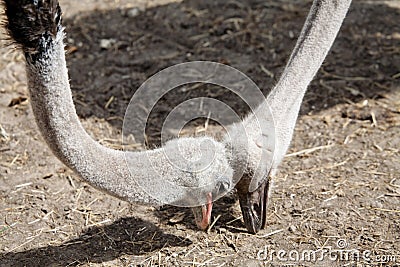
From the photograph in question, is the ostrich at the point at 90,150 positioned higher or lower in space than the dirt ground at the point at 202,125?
higher

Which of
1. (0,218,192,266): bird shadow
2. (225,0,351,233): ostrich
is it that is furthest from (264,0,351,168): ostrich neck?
(0,218,192,266): bird shadow

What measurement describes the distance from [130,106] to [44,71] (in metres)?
1.82

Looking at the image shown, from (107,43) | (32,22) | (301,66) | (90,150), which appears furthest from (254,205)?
(107,43)

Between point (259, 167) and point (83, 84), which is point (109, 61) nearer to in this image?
point (83, 84)


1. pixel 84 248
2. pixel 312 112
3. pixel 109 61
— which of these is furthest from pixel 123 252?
pixel 109 61

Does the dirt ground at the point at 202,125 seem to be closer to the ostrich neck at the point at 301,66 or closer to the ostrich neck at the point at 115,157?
the ostrich neck at the point at 115,157

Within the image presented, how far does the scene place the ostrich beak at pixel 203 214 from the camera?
2.77 metres

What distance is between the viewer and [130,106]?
13.4ft

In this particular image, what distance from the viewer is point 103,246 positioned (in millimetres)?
2963

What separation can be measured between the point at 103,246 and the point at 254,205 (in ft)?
2.23

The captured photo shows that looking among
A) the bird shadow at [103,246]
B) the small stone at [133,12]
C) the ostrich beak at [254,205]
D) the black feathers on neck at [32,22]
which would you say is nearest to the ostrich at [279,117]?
the ostrich beak at [254,205]

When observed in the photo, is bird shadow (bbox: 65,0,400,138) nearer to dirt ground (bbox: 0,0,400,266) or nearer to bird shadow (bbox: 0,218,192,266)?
dirt ground (bbox: 0,0,400,266)

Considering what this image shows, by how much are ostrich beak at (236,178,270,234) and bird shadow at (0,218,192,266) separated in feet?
0.92

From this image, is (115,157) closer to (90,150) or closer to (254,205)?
(90,150)
